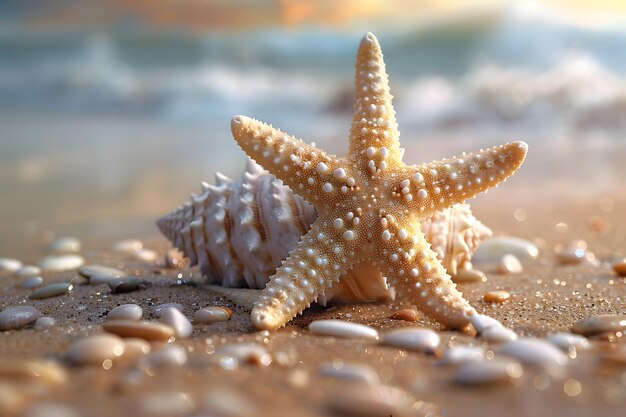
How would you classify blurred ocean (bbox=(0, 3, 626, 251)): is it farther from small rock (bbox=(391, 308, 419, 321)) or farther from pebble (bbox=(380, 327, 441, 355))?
pebble (bbox=(380, 327, 441, 355))

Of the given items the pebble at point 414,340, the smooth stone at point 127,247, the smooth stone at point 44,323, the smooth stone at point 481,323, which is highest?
the smooth stone at point 127,247

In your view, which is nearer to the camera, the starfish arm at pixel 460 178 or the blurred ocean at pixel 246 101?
the starfish arm at pixel 460 178

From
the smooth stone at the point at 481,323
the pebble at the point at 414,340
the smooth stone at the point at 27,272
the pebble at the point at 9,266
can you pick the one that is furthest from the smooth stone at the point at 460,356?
the pebble at the point at 9,266

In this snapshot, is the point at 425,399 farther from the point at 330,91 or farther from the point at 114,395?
the point at 330,91

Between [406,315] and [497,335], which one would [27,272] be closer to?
[406,315]

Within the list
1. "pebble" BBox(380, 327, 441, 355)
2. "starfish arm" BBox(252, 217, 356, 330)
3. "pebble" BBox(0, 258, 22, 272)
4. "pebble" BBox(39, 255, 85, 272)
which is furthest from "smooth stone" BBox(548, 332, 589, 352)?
"pebble" BBox(0, 258, 22, 272)

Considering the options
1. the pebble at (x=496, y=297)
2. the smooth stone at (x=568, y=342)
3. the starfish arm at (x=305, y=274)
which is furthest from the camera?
the pebble at (x=496, y=297)

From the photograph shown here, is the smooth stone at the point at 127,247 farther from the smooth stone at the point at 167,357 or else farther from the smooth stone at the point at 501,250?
the smooth stone at the point at 167,357

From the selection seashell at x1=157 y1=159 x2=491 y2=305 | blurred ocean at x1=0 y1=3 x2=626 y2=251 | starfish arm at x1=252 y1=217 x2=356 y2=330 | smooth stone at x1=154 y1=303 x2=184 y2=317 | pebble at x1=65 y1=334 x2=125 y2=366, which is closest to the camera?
pebble at x1=65 y1=334 x2=125 y2=366
